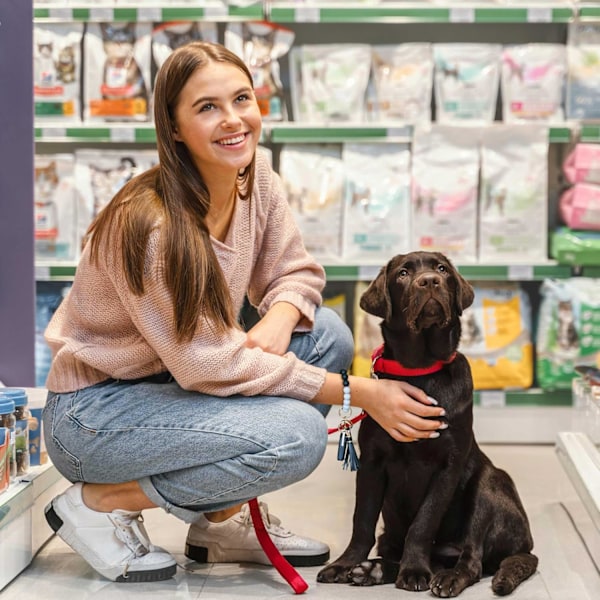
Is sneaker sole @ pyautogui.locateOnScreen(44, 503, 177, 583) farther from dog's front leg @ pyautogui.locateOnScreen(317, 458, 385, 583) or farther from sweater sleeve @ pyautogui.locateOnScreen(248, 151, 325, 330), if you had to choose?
sweater sleeve @ pyautogui.locateOnScreen(248, 151, 325, 330)

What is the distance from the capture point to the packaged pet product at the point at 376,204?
3.71m

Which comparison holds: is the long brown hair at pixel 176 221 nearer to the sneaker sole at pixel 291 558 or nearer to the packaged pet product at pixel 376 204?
the sneaker sole at pixel 291 558

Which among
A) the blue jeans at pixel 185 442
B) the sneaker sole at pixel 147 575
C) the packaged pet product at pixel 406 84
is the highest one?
the packaged pet product at pixel 406 84

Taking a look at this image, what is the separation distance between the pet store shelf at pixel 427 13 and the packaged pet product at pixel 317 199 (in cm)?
47

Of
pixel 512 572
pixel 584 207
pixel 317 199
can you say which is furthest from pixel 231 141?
pixel 584 207

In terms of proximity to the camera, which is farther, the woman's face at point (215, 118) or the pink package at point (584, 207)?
the pink package at point (584, 207)

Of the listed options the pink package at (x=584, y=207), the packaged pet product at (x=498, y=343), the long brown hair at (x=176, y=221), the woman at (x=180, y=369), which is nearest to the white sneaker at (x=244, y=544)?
the woman at (x=180, y=369)

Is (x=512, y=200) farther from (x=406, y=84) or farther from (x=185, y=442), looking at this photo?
(x=185, y=442)

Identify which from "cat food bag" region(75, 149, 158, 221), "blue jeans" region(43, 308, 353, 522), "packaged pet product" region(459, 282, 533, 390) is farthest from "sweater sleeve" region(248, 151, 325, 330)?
"cat food bag" region(75, 149, 158, 221)

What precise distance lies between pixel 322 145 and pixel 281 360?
1.82 m

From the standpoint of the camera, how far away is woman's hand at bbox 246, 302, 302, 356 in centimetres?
219

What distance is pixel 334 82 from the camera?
3.74 m

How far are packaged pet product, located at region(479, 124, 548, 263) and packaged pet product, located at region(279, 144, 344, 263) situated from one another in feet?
1.64

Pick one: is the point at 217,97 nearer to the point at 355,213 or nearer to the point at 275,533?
the point at 275,533
